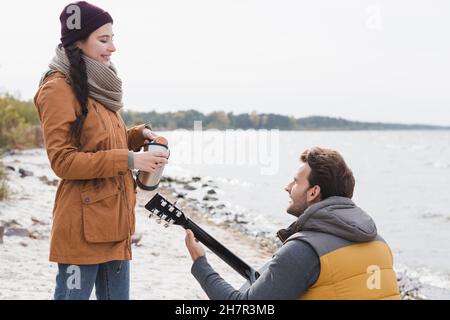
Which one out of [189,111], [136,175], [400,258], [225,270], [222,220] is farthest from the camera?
[222,220]

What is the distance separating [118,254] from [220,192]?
834 inches

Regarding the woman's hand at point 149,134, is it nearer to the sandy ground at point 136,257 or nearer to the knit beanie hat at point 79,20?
the sandy ground at point 136,257

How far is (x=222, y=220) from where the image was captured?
51.1ft

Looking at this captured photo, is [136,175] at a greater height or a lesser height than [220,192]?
greater

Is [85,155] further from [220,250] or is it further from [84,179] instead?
[220,250]

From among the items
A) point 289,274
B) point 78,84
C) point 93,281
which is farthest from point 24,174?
point 289,274

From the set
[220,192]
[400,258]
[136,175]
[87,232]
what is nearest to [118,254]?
[87,232]

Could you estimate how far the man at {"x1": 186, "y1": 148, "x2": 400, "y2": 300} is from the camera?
7.82 feet

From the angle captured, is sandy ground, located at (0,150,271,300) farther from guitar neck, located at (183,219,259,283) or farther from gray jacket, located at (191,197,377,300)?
gray jacket, located at (191,197,377,300)

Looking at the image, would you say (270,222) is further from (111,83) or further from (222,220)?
(111,83)

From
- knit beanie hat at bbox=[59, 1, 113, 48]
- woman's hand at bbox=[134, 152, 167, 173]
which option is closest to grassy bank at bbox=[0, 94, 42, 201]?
knit beanie hat at bbox=[59, 1, 113, 48]

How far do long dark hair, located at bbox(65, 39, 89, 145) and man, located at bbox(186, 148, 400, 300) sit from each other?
1.00 metres
